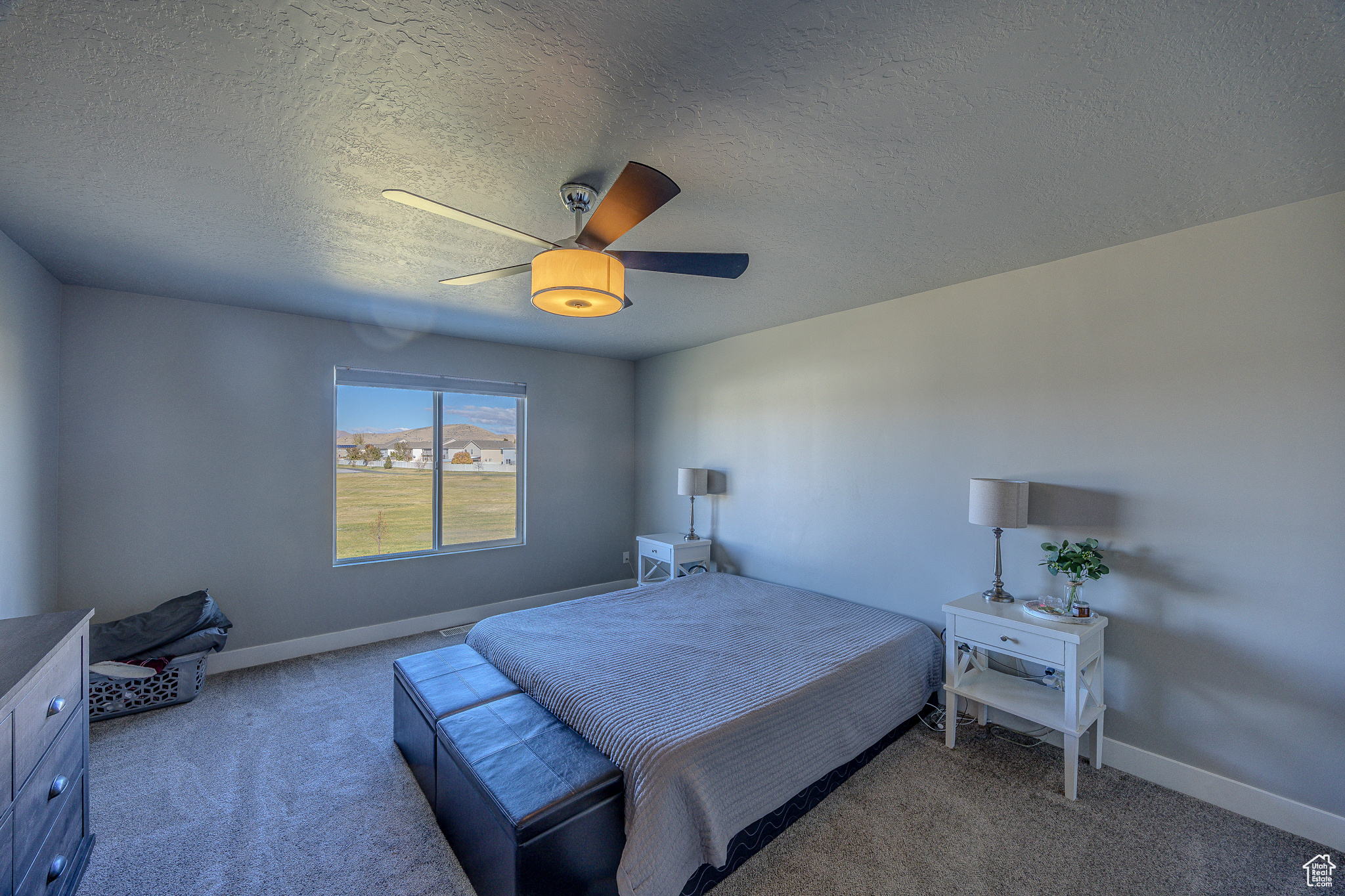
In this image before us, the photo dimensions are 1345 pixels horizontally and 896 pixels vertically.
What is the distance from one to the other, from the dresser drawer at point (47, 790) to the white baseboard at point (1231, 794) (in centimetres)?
382

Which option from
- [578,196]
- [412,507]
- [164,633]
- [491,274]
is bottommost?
[164,633]

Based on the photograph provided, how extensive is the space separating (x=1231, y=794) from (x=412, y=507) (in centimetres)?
499

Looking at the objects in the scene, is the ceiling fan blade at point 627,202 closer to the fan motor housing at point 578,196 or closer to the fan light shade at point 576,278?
the fan light shade at point 576,278

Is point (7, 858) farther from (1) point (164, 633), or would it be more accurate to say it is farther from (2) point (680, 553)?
(2) point (680, 553)

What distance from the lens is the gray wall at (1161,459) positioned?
196 cm

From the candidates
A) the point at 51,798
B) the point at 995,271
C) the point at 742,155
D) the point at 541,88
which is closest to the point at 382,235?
the point at 541,88

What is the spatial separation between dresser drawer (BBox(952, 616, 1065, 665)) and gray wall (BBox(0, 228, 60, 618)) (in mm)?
4373

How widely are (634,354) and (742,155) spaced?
3.39m

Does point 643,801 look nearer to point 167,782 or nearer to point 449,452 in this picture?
point 167,782

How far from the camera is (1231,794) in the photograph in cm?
209

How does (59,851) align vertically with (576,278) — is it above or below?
below

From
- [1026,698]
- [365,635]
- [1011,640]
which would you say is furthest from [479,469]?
[1026,698]

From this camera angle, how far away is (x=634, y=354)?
16.5ft

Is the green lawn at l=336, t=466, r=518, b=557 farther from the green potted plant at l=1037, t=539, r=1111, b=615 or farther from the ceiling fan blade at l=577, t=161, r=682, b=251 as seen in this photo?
→ the green potted plant at l=1037, t=539, r=1111, b=615
